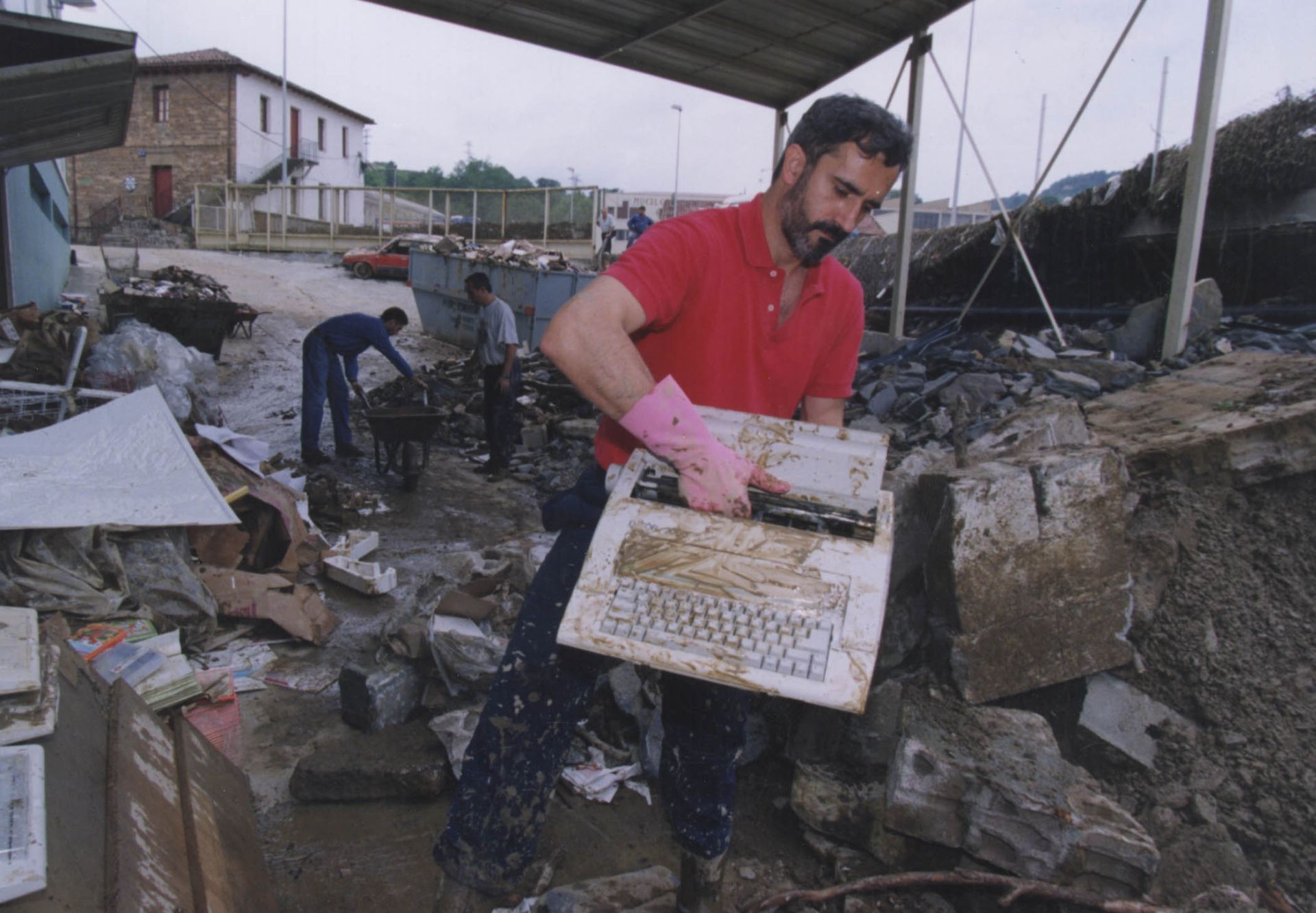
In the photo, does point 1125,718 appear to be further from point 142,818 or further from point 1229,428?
point 142,818

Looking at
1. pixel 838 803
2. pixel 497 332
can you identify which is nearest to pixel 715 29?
pixel 497 332

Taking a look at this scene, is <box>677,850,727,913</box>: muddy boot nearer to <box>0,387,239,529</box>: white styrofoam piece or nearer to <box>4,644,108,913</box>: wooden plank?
<box>4,644,108,913</box>: wooden plank

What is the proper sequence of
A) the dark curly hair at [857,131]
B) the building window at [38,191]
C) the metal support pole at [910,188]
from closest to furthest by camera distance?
the dark curly hair at [857,131]
the metal support pole at [910,188]
the building window at [38,191]

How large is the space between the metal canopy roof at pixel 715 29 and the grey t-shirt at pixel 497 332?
8.04 feet

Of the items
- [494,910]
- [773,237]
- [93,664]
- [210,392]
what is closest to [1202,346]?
[773,237]

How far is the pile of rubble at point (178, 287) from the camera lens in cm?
1149

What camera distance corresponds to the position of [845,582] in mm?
1527

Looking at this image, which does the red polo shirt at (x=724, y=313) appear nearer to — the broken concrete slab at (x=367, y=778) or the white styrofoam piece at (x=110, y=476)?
the broken concrete slab at (x=367, y=778)

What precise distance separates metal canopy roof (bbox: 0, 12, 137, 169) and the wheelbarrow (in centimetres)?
274

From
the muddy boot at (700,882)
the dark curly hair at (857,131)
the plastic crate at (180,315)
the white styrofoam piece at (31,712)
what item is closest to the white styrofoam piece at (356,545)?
the white styrofoam piece at (31,712)

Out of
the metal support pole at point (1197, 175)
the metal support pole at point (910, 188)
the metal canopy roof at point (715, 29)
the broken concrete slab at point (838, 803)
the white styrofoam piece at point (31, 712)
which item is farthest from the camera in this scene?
the metal support pole at point (910, 188)

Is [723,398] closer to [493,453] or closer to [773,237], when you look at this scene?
[773,237]

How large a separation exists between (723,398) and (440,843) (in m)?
1.27

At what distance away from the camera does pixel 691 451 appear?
1667mm
